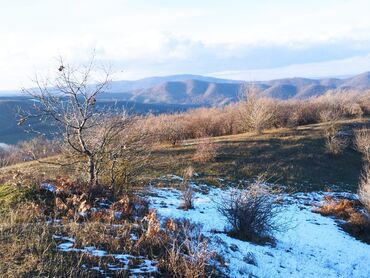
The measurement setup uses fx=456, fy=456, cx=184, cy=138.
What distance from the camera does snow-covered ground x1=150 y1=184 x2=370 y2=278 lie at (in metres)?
8.12

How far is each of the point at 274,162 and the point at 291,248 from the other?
13.4 meters

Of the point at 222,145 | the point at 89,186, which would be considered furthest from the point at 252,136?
the point at 89,186

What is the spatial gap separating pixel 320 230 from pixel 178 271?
8.18 m

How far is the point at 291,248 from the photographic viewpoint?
10156 millimetres

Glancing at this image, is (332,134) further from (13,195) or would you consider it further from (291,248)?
(13,195)

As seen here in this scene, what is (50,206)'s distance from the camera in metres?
8.51

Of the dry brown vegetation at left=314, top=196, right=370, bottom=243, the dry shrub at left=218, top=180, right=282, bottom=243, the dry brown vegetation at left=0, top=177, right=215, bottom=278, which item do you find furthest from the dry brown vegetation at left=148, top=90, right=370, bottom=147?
the dry brown vegetation at left=0, top=177, right=215, bottom=278

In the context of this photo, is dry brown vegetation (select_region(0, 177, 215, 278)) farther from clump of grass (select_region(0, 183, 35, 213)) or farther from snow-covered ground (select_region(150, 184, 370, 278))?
snow-covered ground (select_region(150, 184, 370, 278))

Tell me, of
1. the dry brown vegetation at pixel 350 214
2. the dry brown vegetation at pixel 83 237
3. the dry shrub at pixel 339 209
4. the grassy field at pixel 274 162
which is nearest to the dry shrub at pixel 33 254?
the dry brown vegetation at pixel 83 237

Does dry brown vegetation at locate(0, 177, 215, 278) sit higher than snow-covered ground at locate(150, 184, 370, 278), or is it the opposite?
dry brown vegetation at locate(0, 177, 215, 278)

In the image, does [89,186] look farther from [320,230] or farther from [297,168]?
[297,168]

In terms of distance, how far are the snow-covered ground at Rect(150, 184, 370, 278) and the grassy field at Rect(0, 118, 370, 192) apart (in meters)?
5.12

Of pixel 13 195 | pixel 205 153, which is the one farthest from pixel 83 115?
pixel 205 153

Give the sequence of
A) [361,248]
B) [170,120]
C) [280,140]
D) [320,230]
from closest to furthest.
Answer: [361,248]
[320,230]
[280,140]
[170,120]
